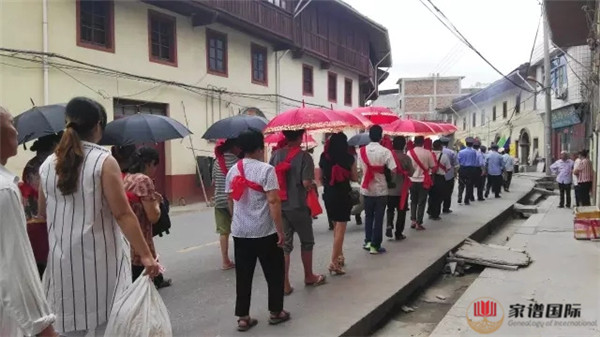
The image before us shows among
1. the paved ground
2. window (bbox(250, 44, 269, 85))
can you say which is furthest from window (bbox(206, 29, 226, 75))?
the paved ground

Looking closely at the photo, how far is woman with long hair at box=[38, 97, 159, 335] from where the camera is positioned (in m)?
2.33

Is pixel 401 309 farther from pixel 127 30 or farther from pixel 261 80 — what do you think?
pixel 261 80

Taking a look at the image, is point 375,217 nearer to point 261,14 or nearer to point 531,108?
point 261,14

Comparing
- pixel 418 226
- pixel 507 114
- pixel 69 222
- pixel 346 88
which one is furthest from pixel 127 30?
pixel 507 114

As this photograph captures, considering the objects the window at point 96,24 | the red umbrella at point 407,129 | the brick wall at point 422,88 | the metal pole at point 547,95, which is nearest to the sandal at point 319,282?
the red umbrella at point 407,129

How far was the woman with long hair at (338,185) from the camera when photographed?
5.48m

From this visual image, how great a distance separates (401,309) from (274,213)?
221cm

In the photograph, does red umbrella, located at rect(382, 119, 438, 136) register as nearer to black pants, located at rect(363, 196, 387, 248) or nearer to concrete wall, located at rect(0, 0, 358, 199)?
black pants, located at rect(363, 196, 387, 248)

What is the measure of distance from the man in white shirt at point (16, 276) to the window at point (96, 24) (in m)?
11.1

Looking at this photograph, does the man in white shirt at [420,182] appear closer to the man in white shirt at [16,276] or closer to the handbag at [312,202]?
the handbag at [312,202]

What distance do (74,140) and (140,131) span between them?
305cm

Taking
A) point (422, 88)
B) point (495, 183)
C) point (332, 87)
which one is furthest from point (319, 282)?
point (422, 88)

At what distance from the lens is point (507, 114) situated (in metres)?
33.0

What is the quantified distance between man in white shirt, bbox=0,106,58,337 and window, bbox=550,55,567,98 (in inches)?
934
